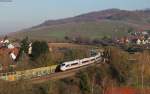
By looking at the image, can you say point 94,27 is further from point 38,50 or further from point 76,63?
point 76,63

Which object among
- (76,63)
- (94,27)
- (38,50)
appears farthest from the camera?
(94,27)

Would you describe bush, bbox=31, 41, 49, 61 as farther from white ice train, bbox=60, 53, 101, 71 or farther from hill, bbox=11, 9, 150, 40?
hill, bbox=11, 9, 150, 40

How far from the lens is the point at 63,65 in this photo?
2469 cm

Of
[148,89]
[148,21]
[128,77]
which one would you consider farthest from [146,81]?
[148,21]

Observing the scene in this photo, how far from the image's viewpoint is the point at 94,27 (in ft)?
313

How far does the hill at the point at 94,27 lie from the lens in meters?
82.5

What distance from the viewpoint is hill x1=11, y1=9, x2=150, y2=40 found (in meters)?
82.5

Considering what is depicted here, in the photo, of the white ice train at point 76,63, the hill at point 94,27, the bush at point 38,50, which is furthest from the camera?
the hill at point 94,27

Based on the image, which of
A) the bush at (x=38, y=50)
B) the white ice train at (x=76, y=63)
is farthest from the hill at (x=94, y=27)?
the white ice train at (x=76, y=63)

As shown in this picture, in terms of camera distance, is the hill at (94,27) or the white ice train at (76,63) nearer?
the white ice train at (76,63)

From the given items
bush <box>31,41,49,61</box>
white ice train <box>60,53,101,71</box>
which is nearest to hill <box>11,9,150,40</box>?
bush <box>31,41,49,61</box>

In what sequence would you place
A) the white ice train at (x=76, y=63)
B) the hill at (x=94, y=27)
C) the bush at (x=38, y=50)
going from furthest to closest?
the hill at (x=94, y=27)
the bush at (x=38, y=50)
the white ice train at (x=76, y=63)

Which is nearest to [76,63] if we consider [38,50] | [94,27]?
[38,50]

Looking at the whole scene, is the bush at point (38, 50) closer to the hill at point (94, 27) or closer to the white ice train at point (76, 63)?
the white ice train at point (76, 63)
